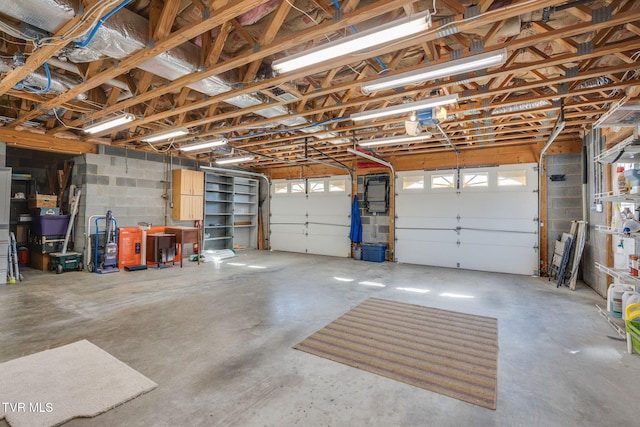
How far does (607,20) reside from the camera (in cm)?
228

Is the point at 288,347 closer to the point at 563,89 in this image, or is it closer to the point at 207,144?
the point at 563,89

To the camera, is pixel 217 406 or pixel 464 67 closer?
pixel 217 406

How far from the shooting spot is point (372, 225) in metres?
8.84

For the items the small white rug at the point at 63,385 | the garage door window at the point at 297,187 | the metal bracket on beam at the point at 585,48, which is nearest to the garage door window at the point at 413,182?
the garage door window at the point at 297,187

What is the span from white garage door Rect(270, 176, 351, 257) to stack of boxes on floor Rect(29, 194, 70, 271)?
5.87 metres

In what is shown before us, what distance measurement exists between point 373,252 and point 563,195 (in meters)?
4.53

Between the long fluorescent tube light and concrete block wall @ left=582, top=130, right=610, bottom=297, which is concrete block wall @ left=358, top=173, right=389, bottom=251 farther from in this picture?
the long fluorescent tube light

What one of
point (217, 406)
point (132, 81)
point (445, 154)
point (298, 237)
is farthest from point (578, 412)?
point (298, 237)

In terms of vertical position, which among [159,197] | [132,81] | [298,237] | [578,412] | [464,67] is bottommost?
[578,412]

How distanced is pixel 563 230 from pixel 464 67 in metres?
5.70

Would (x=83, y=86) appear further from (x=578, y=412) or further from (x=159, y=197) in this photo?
(x=578, y=412)

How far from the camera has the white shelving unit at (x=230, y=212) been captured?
9.66m

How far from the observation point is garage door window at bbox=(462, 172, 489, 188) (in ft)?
24.0

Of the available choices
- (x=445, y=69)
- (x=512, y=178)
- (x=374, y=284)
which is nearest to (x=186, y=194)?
(x=374, y=284)
